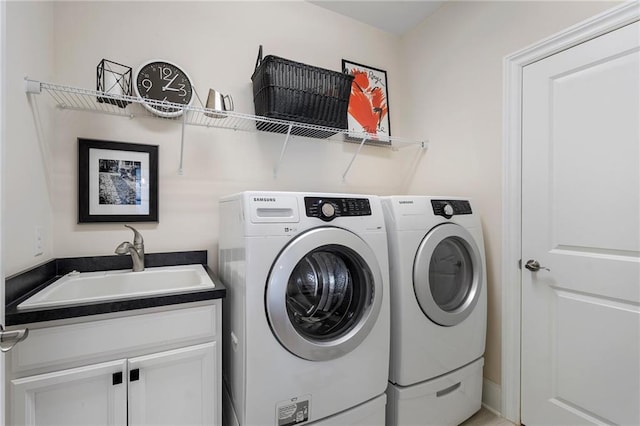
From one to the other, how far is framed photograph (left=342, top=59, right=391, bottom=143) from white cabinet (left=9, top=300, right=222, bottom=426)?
1.76m

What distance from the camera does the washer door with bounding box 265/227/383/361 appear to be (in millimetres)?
1229

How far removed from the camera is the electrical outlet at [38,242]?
1.31 metres

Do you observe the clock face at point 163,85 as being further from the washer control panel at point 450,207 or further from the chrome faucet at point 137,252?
the washer control panel at point 450,207

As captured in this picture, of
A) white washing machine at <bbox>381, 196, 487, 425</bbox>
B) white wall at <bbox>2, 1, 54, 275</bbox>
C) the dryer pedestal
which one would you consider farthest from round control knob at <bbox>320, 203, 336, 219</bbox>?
white wall at <bbox>2, 1, 54, 275</bbox>

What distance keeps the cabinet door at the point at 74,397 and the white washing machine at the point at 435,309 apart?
122cm

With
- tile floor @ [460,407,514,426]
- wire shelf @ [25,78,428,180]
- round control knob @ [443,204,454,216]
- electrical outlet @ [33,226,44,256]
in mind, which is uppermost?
wire shelf @ [25,78,428,180]

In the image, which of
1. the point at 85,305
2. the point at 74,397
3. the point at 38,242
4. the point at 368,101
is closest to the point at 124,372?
the point at 74,397

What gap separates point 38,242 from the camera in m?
1.34

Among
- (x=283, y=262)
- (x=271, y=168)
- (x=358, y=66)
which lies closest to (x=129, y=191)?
(x=271, y=168)

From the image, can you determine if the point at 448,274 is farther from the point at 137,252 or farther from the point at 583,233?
the point at 137,252

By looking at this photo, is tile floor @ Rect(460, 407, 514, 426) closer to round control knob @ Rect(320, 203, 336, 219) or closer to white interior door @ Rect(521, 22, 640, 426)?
white interior door @ Rect(521, 22, 640, 426)

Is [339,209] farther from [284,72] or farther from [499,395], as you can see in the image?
[499,395]

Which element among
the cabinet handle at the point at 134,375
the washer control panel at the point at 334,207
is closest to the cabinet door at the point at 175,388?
the cabinet handle at the point at 134,375

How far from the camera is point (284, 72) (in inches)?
67.5
